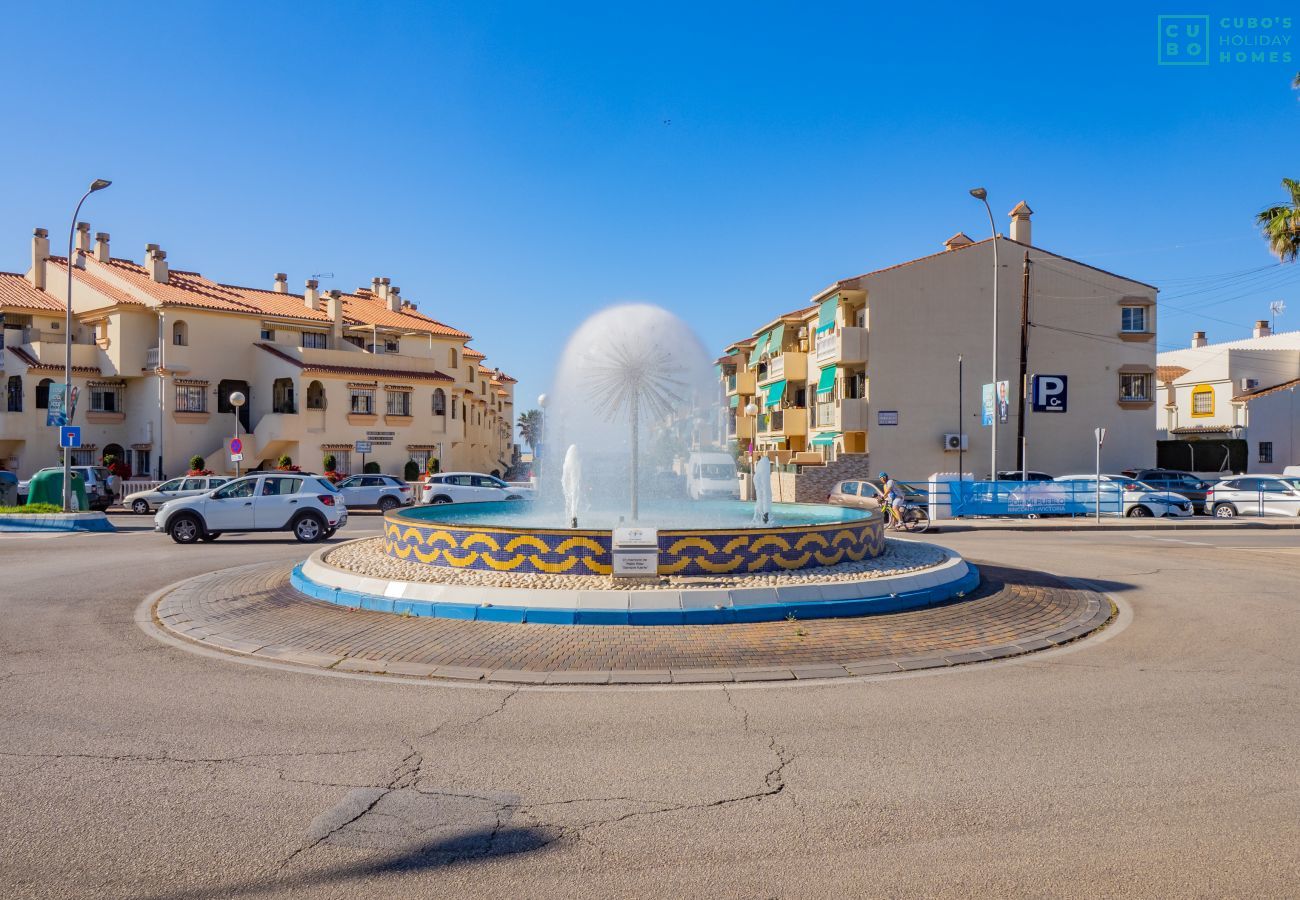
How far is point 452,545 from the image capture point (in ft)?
40.9

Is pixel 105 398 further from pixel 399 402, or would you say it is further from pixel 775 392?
pixel 775 392

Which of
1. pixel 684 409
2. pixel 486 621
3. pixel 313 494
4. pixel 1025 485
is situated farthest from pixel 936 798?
pixel 1025 485

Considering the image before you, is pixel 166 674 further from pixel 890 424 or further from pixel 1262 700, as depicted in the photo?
pixel 890 424

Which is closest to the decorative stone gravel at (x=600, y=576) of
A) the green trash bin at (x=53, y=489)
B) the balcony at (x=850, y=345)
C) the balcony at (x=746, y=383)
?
the green trash bin at (x=53, y=489)

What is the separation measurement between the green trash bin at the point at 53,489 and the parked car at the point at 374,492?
9189 mm

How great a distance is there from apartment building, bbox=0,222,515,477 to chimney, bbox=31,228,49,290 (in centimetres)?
7

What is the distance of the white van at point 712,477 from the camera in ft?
104

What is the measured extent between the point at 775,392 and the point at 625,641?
41090 mm

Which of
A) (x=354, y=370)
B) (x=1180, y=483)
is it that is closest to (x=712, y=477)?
(x=1180, y=483)

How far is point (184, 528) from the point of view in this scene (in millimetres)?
21016

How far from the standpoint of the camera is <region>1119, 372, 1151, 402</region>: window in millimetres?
41125

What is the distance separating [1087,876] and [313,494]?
20.3m

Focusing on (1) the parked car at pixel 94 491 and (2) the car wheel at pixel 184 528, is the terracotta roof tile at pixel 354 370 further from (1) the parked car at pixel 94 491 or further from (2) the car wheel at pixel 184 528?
(2) the car wheel at pixel 184 528

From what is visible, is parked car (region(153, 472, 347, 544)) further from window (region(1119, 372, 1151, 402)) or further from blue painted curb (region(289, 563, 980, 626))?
window (region(1119, 372, 1151, 402))
